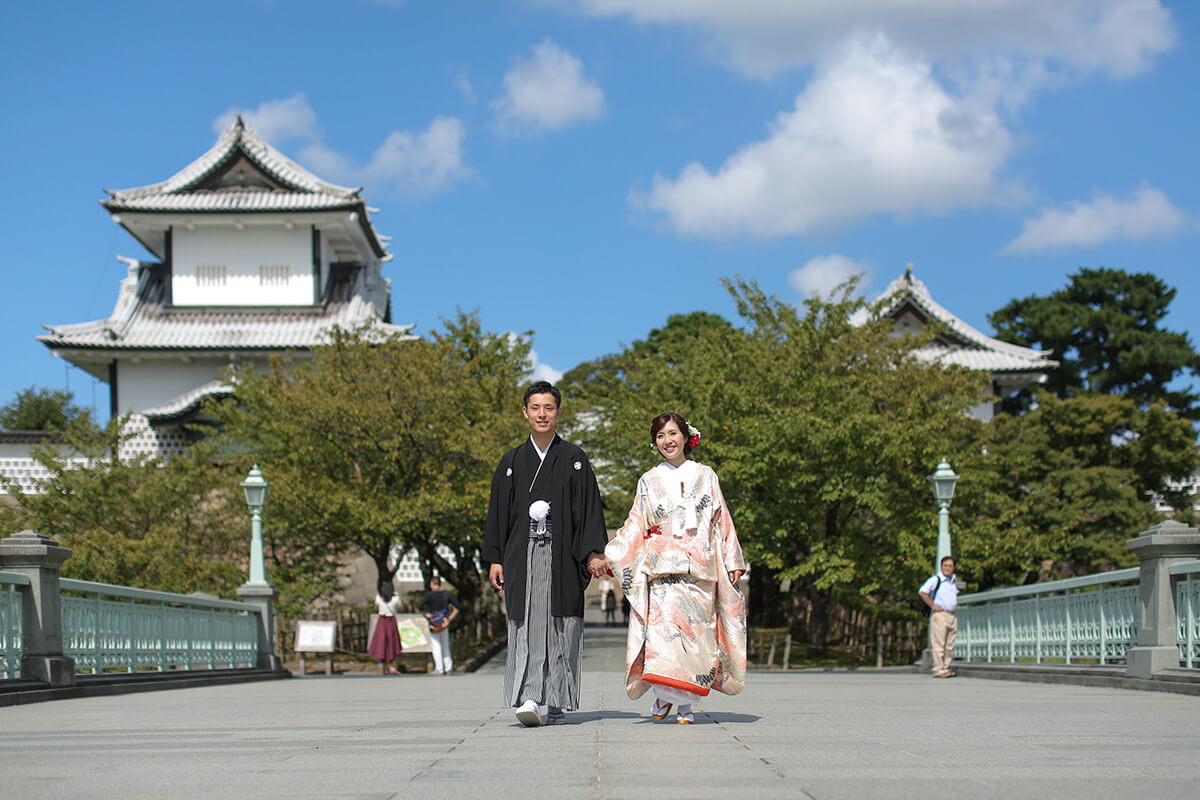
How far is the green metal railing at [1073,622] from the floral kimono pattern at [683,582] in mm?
5243

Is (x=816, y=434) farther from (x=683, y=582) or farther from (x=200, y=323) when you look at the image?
(x=200, y=323)

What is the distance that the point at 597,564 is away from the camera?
275 inches

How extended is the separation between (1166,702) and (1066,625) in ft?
17.5

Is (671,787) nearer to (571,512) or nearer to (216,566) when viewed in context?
(571,512)

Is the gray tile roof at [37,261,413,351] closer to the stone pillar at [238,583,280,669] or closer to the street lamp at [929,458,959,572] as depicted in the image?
the stone pillar at [238,583,280,669]

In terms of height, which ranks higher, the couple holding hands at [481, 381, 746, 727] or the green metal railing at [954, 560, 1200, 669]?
the couple holding hands at [481, 381, 746, 727]

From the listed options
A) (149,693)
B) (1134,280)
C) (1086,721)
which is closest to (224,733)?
(1086,721)

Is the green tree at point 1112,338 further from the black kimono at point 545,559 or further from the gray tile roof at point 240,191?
the black kimono at point 545,559

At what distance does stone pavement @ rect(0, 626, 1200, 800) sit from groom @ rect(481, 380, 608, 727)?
33 centimetres

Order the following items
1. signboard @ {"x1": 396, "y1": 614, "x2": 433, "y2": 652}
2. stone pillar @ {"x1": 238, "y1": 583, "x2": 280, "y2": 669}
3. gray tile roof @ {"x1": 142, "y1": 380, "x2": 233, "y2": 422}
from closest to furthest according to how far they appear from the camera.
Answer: stone pillar @ {"x1": 238, "y1": 583, "x2": 280, "y2": 669}, signboard @ {"x1": 396, "y1": 614, "x2": 433, "y2": 652}, gray tile roof @ {"x1": 142, "y1": 380, "x2": 233, "y2": 422}

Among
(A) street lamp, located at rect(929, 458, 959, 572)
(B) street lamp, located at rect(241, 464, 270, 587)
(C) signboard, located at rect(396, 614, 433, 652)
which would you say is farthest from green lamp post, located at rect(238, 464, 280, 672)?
(A) street lamp, located at rect(929, 458, 959, 572)

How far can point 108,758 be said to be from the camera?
564 cm

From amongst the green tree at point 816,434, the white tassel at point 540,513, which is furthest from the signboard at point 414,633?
the white tassel at point 540,513

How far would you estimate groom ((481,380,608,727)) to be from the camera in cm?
693
